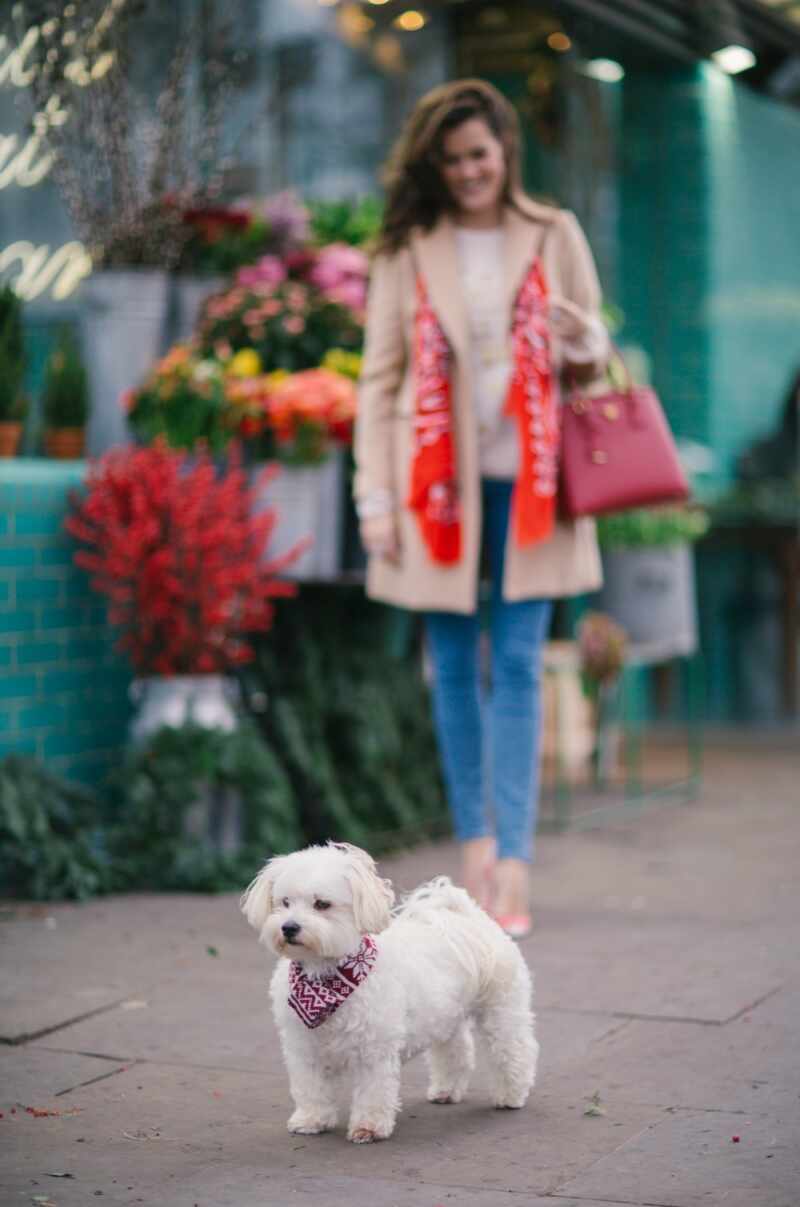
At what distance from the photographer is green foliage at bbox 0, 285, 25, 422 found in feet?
18.9

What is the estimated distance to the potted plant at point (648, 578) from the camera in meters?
7.40

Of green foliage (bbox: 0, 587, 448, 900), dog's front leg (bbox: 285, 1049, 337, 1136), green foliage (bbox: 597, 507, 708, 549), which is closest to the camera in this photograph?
dog's front leg (bbox: 285, 1049, 337, 1136)

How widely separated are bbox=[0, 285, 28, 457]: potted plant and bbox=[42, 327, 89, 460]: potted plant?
0.19 meters

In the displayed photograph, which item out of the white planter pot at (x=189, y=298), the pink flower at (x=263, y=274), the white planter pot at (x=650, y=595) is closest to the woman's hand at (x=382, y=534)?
the pink flower at (x=263, y=274)

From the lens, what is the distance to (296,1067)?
3197mm

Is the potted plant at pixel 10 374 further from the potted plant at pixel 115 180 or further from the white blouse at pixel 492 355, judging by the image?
the white blouse at pixel 492 355

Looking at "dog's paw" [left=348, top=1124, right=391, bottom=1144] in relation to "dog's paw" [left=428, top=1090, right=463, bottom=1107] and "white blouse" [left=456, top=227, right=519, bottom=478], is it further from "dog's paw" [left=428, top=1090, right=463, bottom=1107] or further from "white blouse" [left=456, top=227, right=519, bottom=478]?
"white blouse" [left=456, top=227, right=519, bottom=478]

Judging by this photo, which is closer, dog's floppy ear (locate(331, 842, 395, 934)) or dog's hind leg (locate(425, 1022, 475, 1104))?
dog's floppy ear (locate(331, 842, 395, 934))

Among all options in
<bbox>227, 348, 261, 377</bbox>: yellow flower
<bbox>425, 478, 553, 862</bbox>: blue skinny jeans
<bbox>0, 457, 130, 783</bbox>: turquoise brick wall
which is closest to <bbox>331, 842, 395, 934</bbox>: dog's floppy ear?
<bbox>425, 478, 553, 862</bbox>: blue skinny jeans

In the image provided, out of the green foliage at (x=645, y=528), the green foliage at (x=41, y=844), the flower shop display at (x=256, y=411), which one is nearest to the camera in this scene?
the green foliage at (x=41, y=844)

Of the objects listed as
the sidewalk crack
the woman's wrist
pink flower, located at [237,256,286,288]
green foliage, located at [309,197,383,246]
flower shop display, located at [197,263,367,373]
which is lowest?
the sidewalk crack

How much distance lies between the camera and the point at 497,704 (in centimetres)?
489

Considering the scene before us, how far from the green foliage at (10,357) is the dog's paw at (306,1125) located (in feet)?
10.00

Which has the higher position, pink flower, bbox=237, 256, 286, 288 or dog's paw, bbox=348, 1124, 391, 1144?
pink flower, bbox=237, 256, 286, 288
